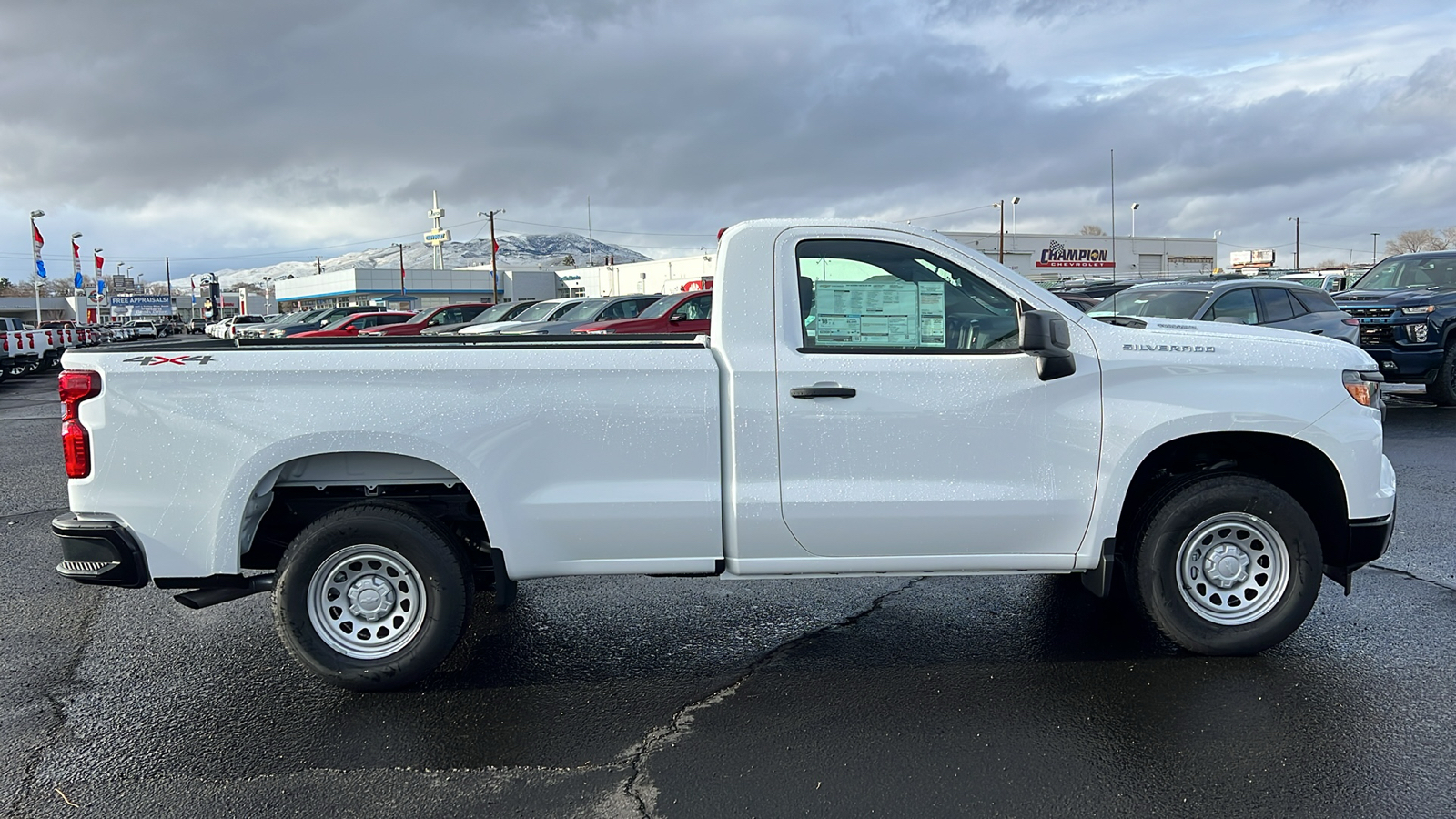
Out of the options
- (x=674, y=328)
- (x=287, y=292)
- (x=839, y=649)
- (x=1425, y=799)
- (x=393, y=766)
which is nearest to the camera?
(x=1425, y=799)

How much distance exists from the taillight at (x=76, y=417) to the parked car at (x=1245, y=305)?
10.6 m

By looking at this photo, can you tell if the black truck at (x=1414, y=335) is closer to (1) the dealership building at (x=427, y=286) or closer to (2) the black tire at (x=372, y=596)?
(2) the black tire at (x=372, y=596)

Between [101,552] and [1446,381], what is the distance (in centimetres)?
1464

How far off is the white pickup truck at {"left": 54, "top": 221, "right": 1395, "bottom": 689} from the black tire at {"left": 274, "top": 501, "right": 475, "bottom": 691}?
0.01m

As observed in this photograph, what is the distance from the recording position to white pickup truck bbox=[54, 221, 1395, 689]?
3.97 metres

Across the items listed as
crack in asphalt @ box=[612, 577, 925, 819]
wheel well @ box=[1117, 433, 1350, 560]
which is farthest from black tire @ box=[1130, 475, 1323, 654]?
crack in asphalt @ box=[612, 577, 925, 819]

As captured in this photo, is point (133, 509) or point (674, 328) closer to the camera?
point (133, 509)

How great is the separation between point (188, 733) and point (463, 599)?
1.13m

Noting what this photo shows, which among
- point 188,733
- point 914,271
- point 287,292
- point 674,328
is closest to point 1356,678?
point 914,271

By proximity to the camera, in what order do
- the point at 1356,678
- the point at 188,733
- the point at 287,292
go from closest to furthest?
the point at 188,733, the point at 1356,678, the point at 287,292

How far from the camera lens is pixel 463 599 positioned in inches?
163

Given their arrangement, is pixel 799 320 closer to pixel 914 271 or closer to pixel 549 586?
pixel 914 271

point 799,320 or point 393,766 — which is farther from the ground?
point 799,320

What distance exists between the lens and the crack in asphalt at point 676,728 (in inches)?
130
